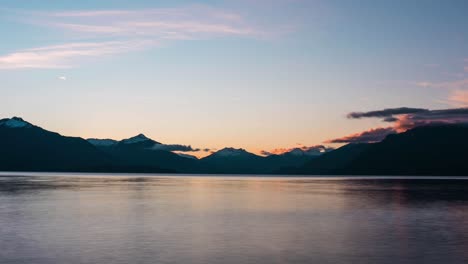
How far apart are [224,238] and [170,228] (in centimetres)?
682

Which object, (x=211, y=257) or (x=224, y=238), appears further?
(x=224, y=238)

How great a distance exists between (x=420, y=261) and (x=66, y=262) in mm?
17003

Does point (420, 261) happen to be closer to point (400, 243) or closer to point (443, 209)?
point (400, 243)

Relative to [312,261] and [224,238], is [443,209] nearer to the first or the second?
[224,238]

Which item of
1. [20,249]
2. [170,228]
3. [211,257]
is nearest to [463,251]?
[211,257]

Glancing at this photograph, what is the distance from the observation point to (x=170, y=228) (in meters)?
39.8

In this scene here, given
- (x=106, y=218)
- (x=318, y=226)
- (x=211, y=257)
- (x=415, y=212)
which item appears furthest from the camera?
(x=415, y=212)

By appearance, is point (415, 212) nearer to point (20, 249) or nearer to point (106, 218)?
point (106, 218)

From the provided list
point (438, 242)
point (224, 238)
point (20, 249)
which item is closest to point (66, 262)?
point (20, 249)

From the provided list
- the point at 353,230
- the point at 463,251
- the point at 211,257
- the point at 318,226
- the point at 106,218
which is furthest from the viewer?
the point at 106,218

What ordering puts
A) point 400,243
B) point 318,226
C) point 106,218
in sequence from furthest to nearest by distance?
point 106,218 < point 318,226 < point 400,243

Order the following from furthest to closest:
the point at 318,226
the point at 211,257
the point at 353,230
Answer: the point at 318,226 < the point at 353,230 < the point at 211,257

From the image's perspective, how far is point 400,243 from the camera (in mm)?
32469

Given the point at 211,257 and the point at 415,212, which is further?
the point at 415,212
